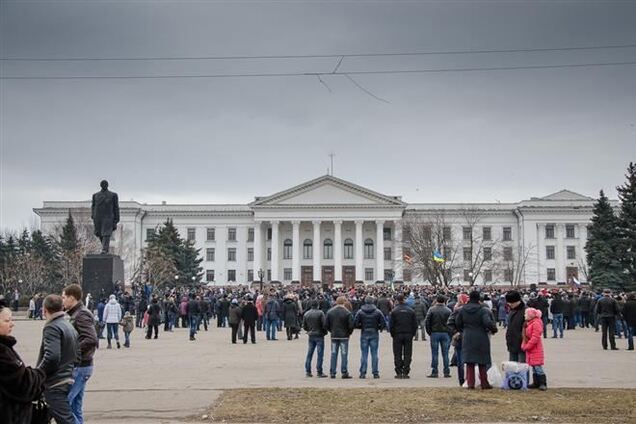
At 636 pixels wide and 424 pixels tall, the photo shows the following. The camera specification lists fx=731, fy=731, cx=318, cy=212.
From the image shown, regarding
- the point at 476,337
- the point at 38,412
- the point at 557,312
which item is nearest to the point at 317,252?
the point at 557,312

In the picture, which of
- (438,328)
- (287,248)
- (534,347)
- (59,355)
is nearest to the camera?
(59,355)

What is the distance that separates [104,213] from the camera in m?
24.1

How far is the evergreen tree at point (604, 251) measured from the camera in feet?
180

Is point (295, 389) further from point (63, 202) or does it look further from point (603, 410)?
point (63, 202)

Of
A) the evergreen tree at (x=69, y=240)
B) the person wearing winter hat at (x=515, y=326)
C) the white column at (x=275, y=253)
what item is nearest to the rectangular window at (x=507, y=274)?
the white column at (x=275, y=253)

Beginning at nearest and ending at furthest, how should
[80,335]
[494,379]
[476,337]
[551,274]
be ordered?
1. [80,335]
2. [476,337]
3. [494,379]
4. [551,274]

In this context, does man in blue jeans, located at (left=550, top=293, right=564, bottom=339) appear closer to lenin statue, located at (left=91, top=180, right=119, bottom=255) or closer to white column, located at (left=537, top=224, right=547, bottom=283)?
lenin statue, located at (left=91, top=180, right=119, bottom=255)

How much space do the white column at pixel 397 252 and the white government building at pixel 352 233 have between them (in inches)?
5.1

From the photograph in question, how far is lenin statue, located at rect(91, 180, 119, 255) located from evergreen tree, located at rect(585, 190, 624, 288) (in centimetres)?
4079

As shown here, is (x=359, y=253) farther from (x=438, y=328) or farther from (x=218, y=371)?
(x=438, y=328)

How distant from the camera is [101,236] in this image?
2430 cm

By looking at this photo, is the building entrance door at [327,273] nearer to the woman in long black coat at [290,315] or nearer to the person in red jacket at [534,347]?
the woman in long black coat at [290,315]

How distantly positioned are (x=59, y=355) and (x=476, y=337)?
8.01m

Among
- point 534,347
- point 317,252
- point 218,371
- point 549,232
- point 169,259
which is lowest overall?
point 218,371
